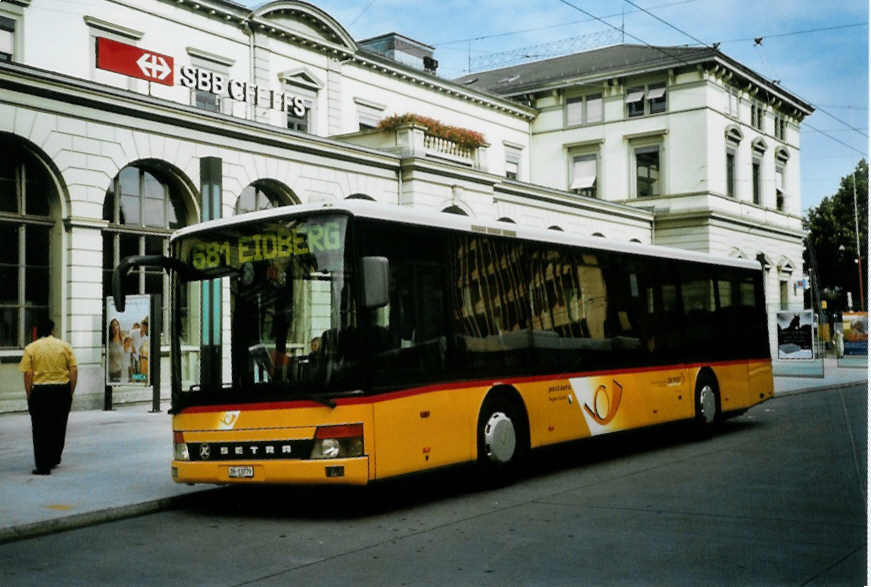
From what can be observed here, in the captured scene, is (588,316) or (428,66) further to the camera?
(428,66)

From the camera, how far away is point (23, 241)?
1977 centimetres

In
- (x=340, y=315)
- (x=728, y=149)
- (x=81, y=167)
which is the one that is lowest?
(x=340, y=315)

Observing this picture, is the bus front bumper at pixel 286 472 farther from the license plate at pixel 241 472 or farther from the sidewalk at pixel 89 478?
the sidewalk at pixel 89 478

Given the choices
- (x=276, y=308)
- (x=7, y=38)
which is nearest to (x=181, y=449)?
(x=276, y=308)

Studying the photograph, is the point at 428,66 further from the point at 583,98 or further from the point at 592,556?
the point at 592,556

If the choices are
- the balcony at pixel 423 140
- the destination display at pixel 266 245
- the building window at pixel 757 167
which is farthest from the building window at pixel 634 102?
the destination display at pixel 266 245

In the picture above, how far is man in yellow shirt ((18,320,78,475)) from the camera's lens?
11.5 m

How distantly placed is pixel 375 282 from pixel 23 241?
13.6m

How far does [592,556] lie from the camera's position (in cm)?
712

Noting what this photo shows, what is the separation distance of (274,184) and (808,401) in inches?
561

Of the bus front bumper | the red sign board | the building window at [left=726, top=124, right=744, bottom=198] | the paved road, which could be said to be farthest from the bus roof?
the building window at [left=726, top=124, right=744, bottom=198]

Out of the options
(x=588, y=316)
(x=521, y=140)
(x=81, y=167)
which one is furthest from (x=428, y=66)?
(x=588, y=316)

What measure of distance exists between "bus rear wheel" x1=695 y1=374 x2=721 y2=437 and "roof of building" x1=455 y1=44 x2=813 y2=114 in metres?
27.5

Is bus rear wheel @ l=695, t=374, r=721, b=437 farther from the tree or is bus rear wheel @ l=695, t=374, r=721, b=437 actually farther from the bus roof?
the bus roof
